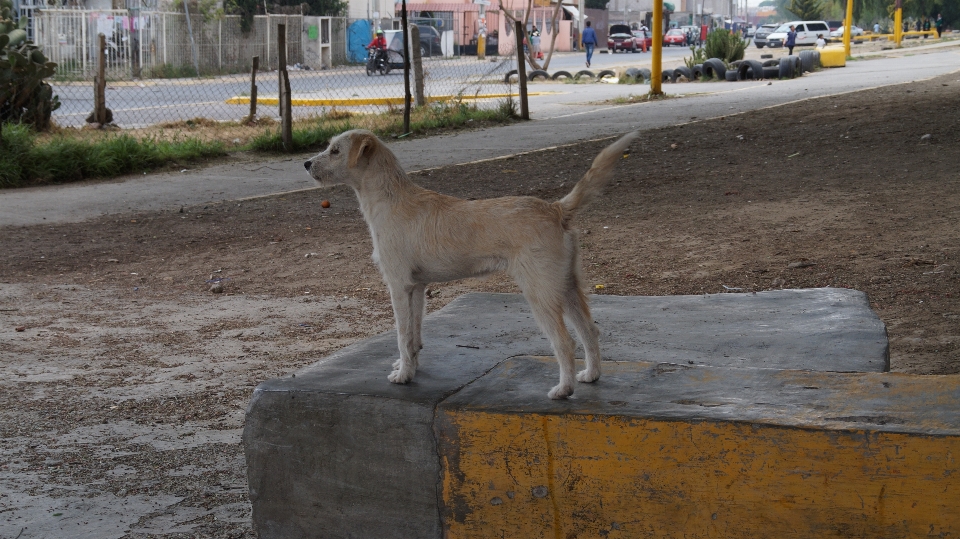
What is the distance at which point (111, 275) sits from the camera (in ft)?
28.1

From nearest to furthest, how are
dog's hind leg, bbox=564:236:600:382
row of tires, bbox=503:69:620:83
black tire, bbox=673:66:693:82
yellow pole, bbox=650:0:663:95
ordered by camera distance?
dog's hind leg, bbox=564:236:600:382, yellow pole, bbox=650:0:663:95, black tire, bbox=673:66:693:82, row of tires, bbox=503:69:620:83

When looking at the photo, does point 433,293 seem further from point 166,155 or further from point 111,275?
point 166,155

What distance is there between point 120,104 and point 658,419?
22009 mm

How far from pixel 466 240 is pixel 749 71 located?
2533 centimetres

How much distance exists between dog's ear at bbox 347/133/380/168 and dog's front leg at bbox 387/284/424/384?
0.54 m

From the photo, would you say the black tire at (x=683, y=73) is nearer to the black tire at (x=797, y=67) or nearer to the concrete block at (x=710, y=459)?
the black tire at (x=797, y=67)

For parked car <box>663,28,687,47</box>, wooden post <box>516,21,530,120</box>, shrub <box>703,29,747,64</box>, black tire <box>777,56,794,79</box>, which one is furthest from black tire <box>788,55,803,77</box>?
parked car <box>663,28,687,47</box>

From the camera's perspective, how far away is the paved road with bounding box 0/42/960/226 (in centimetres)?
1152

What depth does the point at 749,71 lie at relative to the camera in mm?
27234

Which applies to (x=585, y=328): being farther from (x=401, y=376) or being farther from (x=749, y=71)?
(x=749, y=71)

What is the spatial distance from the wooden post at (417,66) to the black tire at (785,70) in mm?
12297

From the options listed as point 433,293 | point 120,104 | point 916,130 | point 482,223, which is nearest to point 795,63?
point 916,130

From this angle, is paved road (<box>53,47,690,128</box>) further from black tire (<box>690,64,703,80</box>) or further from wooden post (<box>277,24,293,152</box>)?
black tire (<box>690,64,703,80</box>)

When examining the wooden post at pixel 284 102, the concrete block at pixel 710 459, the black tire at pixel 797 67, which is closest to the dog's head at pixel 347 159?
the concrete block at pixel 710 459
